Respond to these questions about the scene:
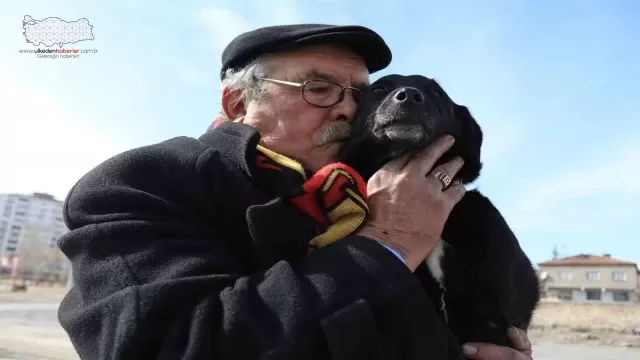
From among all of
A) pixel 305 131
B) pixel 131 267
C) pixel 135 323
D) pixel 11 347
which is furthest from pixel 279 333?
pixel 11 347

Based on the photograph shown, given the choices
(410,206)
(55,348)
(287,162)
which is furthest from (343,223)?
(55,348)

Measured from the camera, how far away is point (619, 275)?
65.4 m

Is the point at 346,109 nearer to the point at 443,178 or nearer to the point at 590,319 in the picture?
the point at 443,178

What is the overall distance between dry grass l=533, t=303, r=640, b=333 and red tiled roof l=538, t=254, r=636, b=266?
1708 inches

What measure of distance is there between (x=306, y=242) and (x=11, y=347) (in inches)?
486

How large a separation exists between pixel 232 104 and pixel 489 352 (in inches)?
66.6

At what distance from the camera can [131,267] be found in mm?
1462

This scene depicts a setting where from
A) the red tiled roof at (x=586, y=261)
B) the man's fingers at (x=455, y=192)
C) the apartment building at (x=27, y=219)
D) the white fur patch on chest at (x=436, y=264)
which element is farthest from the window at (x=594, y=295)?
the apartment building at (x=27, y=219)

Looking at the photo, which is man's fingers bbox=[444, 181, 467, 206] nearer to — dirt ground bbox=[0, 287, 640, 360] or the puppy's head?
the puppy's head

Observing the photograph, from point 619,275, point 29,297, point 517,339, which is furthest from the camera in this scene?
point 619,275

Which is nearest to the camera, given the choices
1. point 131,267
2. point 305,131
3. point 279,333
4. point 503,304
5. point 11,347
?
→ point 279,333

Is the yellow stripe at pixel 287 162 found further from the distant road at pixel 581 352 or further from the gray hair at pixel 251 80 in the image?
the distant road at pixel 581 352

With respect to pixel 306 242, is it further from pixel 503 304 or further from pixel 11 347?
pixel 11 347

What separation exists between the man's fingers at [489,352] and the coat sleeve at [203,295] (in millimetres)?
670
